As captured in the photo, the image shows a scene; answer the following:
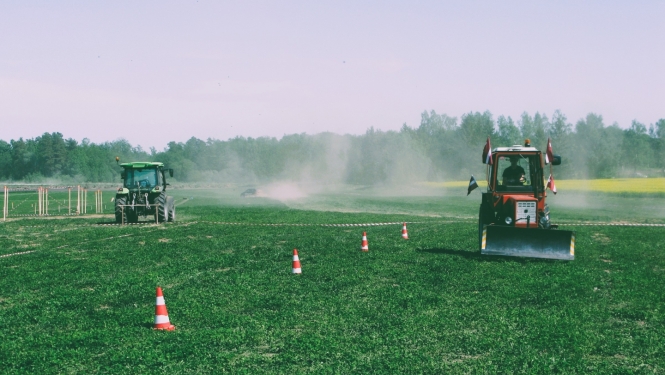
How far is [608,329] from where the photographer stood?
31.8 ft

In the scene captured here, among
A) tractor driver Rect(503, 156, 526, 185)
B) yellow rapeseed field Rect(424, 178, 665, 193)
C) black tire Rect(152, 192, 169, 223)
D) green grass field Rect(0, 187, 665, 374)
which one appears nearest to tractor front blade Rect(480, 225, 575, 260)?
green grass field Rect(0, 187, 665, 374)

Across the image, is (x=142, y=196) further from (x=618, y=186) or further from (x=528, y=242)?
(x=618, y=186)

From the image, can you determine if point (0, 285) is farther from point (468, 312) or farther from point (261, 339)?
point (468, 312)

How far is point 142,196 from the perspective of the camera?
109 ft

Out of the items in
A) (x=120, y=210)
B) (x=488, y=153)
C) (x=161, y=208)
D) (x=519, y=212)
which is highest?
(x=488, y=153)

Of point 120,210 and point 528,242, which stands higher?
point 528,242

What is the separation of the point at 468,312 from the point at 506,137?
13924 cm

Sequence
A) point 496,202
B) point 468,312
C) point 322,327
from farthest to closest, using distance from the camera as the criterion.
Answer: point 496,202, point 468,312, point 322,327

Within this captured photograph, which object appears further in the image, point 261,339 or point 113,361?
point 261,339

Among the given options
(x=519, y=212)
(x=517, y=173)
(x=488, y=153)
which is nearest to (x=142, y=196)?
(x=488, y=153)

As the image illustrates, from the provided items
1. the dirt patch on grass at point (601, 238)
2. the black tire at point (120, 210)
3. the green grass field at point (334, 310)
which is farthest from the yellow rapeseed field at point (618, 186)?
the black tire at point (120, 210)

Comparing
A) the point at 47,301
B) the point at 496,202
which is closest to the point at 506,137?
the point at 496,202

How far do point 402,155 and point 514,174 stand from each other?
10552 cm

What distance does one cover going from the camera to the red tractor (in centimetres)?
1694
